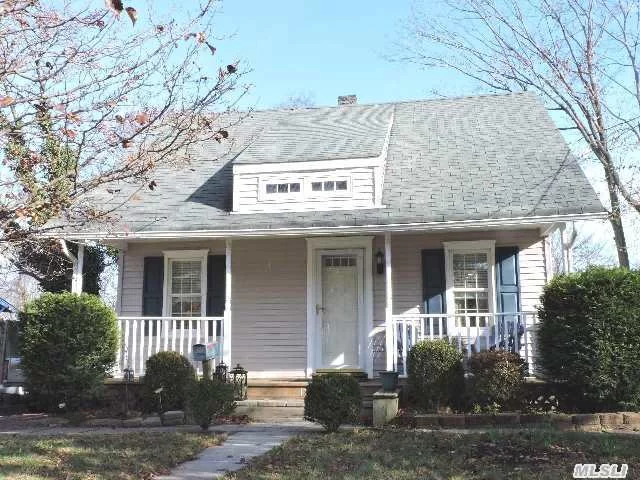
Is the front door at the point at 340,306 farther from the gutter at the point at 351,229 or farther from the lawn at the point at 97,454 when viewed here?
the lawn at the point at 97,454

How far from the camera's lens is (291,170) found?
37.1 ft

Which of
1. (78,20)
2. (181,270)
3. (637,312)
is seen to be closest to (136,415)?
(181,270)

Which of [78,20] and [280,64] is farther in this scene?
[280,64]

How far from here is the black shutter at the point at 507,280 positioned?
10.8 m

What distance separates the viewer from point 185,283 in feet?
39.4

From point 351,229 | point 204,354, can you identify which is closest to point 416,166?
point 351,229

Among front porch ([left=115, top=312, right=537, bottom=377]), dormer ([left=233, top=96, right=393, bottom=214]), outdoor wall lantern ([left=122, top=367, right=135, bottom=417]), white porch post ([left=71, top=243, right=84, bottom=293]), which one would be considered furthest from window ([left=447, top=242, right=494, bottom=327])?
white porch post ([left=71, top=243, right=84, bottom=293])

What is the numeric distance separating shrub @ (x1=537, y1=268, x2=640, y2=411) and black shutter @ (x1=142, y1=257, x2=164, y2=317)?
22.8 feet

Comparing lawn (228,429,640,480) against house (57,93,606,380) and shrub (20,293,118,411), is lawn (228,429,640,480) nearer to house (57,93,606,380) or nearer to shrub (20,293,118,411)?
house (57,93,606,380)

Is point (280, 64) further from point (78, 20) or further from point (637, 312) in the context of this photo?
point (637, 312)

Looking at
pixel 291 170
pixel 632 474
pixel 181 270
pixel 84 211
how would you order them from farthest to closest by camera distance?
pixel 181 270 < pixel 291 170 < pixel 84 211 < pixel 632 474

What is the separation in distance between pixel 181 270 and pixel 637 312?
777 centimetres

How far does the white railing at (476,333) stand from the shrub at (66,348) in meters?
4.63

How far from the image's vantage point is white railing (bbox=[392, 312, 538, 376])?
9.55m
